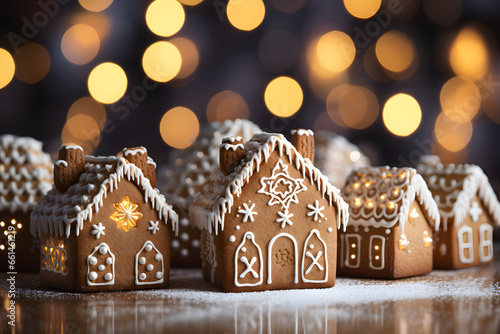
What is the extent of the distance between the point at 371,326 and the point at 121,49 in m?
6.91

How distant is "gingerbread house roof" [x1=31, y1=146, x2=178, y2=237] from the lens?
5957 millimetres

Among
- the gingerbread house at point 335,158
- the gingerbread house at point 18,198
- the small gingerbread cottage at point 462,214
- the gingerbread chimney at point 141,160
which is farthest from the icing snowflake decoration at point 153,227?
the small gingerbread cottage at point 462,214

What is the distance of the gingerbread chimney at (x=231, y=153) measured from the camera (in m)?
6.29

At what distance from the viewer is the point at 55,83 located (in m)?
10.3

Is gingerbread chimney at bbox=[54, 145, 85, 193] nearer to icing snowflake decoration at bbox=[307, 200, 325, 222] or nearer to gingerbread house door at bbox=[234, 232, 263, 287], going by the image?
gingerbread house door at bbox=[234, 232, 263, 287]

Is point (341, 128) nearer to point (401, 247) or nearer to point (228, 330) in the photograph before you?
point (401, 247)

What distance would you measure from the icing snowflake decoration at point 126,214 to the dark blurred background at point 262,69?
13.2 feet

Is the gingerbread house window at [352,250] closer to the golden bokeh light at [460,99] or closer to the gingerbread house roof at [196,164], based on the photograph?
the gingerbread house roof at [196,164]

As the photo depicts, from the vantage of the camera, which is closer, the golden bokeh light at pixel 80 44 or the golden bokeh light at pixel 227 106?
the golden bokeh light at pixel 80 44

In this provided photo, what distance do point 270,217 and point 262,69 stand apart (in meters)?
4.74

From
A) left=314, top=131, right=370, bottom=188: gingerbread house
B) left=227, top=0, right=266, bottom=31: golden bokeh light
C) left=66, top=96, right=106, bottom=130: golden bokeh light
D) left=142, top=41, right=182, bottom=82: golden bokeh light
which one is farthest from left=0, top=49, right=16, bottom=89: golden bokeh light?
left=314, top=131, right=370, bottom=188: gingerbread house

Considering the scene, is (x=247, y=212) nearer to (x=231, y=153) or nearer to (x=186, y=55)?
(x=231, y=153)

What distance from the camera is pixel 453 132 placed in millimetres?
11133

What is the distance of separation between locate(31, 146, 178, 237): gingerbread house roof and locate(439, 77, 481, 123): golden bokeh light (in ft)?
20.6
